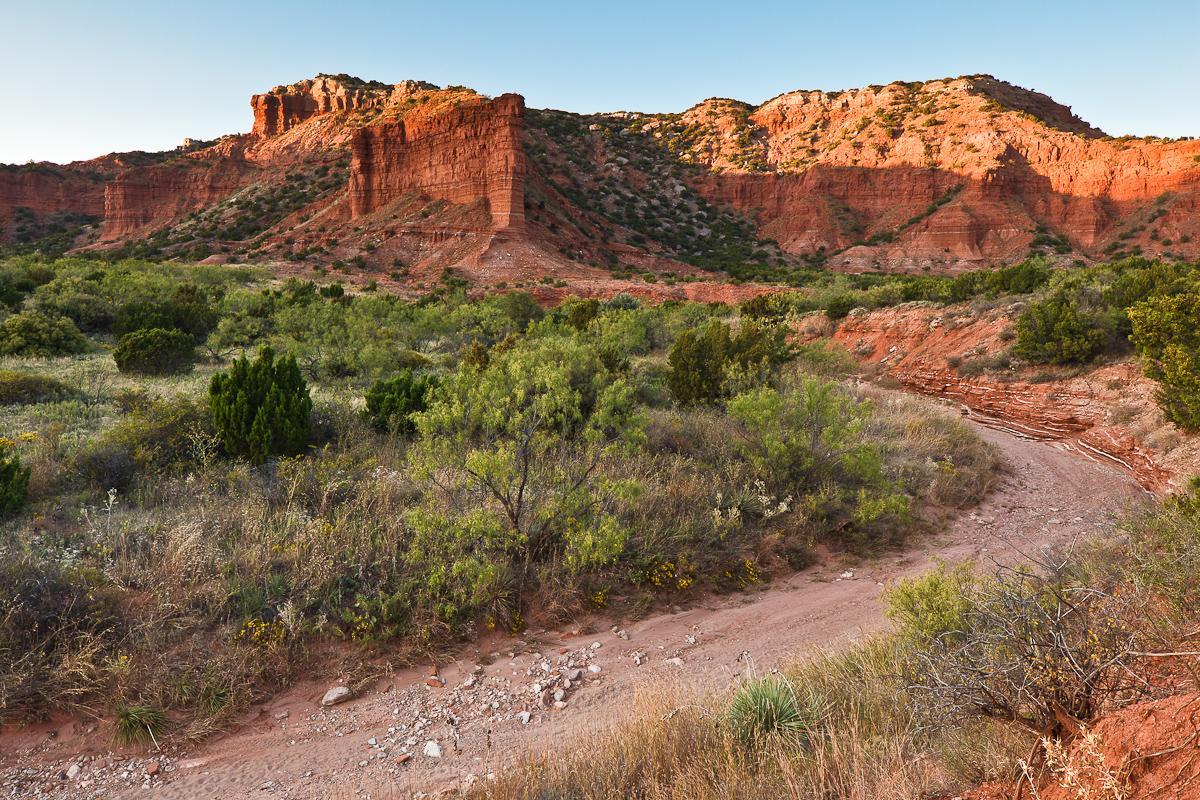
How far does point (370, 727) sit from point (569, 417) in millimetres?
5138

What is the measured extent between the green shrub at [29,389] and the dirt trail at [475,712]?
8277 millimetres

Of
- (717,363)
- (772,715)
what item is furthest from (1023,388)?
(772,715)

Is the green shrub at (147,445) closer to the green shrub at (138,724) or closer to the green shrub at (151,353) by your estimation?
the green shrub at (138,724)

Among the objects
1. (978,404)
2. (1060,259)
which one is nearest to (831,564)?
(978,404)

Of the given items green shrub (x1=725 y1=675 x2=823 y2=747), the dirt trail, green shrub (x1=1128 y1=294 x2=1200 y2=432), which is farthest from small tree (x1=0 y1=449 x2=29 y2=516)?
green shrub (x1=1128 y1=294 x2=1200 y2=432)

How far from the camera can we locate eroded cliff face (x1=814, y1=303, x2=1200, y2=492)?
9.99 metres

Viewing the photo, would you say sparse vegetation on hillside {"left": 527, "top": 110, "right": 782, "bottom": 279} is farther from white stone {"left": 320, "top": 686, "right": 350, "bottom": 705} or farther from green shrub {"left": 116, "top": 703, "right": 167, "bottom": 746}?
green shrub {"left": 116, "top": 703, "right": 167, "bottom": 746}

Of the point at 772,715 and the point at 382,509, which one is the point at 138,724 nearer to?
the point at 382,509

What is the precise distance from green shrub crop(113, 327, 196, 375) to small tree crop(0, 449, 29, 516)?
7564 millimetres

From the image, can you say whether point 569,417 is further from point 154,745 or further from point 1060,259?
point 1060,259

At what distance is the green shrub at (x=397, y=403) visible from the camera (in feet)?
28.3

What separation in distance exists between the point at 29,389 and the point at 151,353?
9.75ft

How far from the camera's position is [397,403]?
8.76 m

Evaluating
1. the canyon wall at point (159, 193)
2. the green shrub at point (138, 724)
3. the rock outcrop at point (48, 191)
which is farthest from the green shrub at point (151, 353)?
the rock outcrop at point (48, 191)
